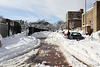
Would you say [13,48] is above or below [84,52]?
above

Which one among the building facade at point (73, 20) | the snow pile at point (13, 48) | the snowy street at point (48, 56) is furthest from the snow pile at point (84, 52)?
the building facade at point (73, 20)

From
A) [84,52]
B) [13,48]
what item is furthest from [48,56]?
[13,48]

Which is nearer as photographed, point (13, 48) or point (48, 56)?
point (48, 56)

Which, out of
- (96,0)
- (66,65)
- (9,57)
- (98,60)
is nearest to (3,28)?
(9,57)

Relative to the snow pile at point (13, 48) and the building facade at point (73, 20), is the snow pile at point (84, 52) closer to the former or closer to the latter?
the snow pile at point (13, 48)

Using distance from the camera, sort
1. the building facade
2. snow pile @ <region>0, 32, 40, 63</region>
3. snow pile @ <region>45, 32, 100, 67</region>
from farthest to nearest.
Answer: the building facade < snow pile @ <region>0, 32, 40, 63</region> < snow pile @ <region>45, 32, 100, 67</region>

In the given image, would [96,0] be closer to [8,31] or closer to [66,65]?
[8,31]

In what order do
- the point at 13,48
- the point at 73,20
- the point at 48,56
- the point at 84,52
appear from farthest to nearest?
the point at 73,20 → the point at 13,48 → the point at 48,56 → the point at 84,52

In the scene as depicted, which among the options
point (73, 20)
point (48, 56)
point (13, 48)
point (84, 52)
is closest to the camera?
point (84, 52)

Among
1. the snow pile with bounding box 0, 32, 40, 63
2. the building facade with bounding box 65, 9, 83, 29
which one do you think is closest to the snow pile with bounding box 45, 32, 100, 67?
the snow pile with bounding box 0, 32, 40, 63

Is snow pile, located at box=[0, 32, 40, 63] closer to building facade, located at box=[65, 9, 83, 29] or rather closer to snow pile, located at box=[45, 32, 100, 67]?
snow pile, located at box=[45, 32, 100, 67]

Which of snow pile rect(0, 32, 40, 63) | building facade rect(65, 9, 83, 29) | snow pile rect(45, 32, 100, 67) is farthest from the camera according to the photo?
building facade rect(65, 9, 83, 29)

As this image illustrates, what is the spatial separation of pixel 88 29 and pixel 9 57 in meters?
22.9

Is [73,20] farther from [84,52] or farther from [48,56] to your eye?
[48,56]
